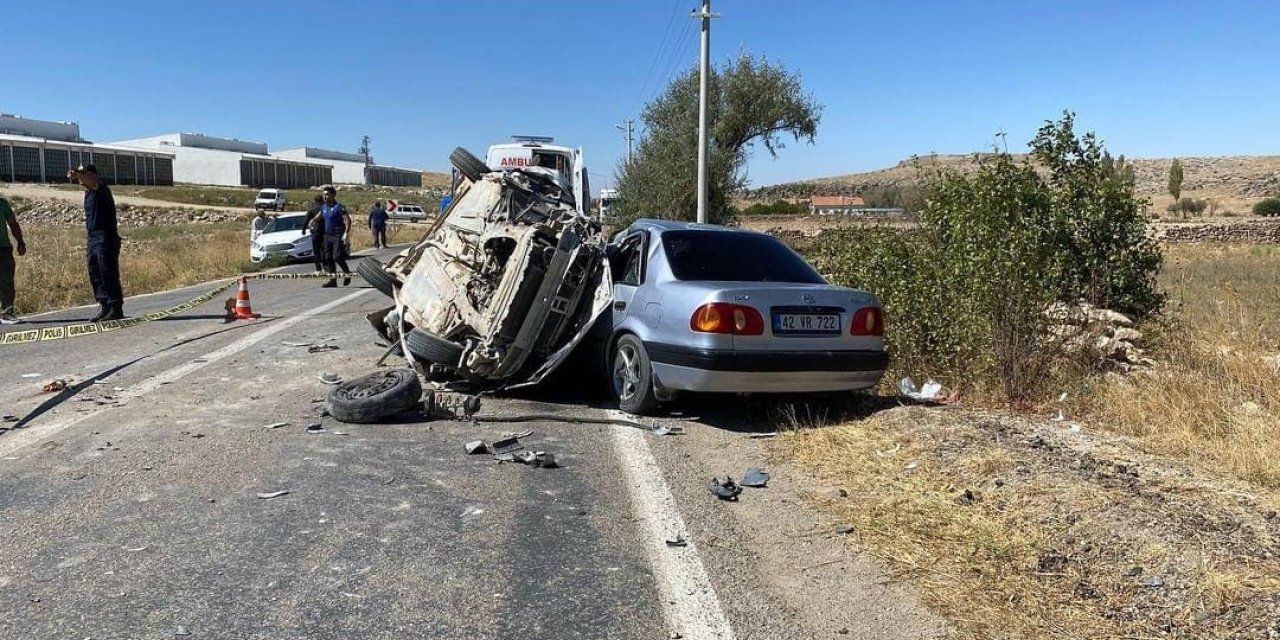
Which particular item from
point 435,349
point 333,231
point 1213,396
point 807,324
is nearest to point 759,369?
point 807,324

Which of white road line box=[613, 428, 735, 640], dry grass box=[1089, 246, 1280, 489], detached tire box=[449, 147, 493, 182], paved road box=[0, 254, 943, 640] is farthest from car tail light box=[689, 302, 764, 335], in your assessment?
detached tire box=[449, 147, 493, 182]

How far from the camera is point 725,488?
5227 millimetres

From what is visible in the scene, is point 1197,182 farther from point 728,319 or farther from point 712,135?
point 728,319

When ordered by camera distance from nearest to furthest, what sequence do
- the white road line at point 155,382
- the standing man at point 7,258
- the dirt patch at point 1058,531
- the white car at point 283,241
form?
the dirt patch at point 1058,531, the white road line at point 155,382, the standing man at point 7,258, the white car at point 283,241

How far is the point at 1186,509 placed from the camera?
4301mm

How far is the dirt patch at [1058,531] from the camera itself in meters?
3.47

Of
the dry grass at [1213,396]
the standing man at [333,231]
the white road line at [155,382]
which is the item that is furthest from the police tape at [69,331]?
the dry grass at [1213,396]

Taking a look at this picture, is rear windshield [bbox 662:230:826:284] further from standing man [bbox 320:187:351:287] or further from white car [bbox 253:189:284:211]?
white car [bbox 253:189:284:211]

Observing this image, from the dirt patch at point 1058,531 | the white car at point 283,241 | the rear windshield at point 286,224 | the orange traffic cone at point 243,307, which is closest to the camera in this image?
the dirt patch at point 1058,531

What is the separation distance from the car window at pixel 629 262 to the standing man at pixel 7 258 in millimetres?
7900

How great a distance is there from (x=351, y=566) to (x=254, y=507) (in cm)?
103

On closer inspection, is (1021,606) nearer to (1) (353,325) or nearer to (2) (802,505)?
(2) (802,505)

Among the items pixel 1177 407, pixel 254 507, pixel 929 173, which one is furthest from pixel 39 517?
pixel 929 173

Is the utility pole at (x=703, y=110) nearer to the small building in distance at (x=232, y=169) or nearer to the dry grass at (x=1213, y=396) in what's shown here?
the dry grass at (x=1213, y=396)
